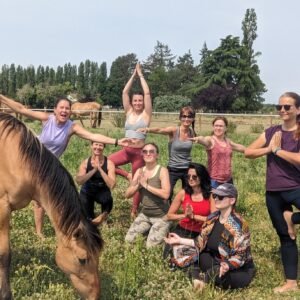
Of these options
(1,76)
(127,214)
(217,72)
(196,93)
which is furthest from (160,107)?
(1,76)

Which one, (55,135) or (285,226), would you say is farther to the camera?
(55,135)

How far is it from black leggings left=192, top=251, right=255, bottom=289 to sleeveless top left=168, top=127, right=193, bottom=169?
187cm

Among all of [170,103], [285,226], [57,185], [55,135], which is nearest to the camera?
[57,185]

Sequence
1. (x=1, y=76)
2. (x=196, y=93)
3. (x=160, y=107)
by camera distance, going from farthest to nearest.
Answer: (x=1, y=76)
(x=196, y=93)
(x=160, y=107)

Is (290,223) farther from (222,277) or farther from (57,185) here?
(57,185)

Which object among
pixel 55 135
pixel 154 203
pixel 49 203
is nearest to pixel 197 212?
pixel 154 203

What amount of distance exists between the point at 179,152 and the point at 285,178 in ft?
6.40

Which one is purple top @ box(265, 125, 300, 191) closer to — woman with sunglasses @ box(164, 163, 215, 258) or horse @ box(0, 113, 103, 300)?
woman with sunglasses @ box(164, 163, 215, 258)

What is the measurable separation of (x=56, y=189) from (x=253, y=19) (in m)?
73.5

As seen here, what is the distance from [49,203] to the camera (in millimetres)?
3791

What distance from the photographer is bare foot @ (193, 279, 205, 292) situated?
4.03m

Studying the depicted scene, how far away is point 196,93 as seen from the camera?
204 ft

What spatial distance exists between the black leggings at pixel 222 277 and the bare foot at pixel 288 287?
0.92 ft

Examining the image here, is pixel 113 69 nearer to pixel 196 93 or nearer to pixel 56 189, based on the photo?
pixel 196 93
